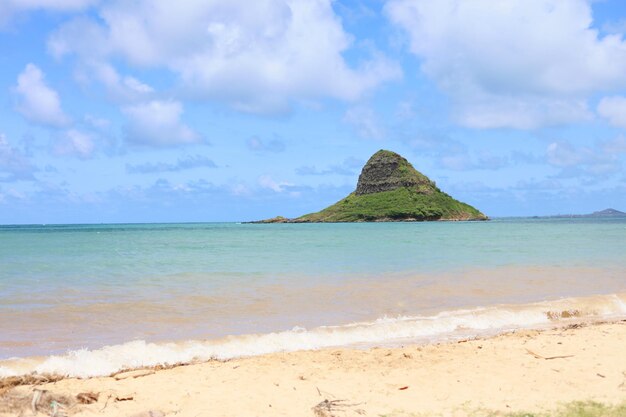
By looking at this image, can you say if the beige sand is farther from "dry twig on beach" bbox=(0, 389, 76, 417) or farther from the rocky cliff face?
the rocky cliff face

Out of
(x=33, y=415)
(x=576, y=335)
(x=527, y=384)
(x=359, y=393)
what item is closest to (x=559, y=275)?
(x=576, y=335)

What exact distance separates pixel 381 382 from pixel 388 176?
16200 centimetres

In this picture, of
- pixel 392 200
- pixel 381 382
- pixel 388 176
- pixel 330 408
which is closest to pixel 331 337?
pixel 381 382

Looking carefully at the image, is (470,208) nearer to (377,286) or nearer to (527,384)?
(377,286)

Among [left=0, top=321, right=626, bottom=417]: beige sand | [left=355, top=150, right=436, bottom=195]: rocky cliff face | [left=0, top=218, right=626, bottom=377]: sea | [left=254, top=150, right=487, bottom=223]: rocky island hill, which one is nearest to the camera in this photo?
[left=0, top=321, right=626, bottom=417]: beige sand

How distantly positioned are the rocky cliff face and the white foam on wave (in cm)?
14647

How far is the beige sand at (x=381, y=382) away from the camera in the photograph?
21.4 feet

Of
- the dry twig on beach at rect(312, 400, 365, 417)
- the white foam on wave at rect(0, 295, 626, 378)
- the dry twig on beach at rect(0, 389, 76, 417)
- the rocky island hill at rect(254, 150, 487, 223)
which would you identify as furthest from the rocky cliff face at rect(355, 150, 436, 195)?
the dry twig on beach at rect(0, 389, 76, 417)

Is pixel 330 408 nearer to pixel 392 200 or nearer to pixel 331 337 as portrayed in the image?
pixel 331 337

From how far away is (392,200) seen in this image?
155 m

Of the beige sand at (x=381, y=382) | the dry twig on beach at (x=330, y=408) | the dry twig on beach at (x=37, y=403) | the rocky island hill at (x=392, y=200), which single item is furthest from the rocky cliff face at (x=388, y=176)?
the dry twig on beach at (x=37, y=403)

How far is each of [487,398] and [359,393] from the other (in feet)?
5.38

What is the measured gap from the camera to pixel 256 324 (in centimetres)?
1231

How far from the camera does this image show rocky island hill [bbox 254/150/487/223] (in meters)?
148
